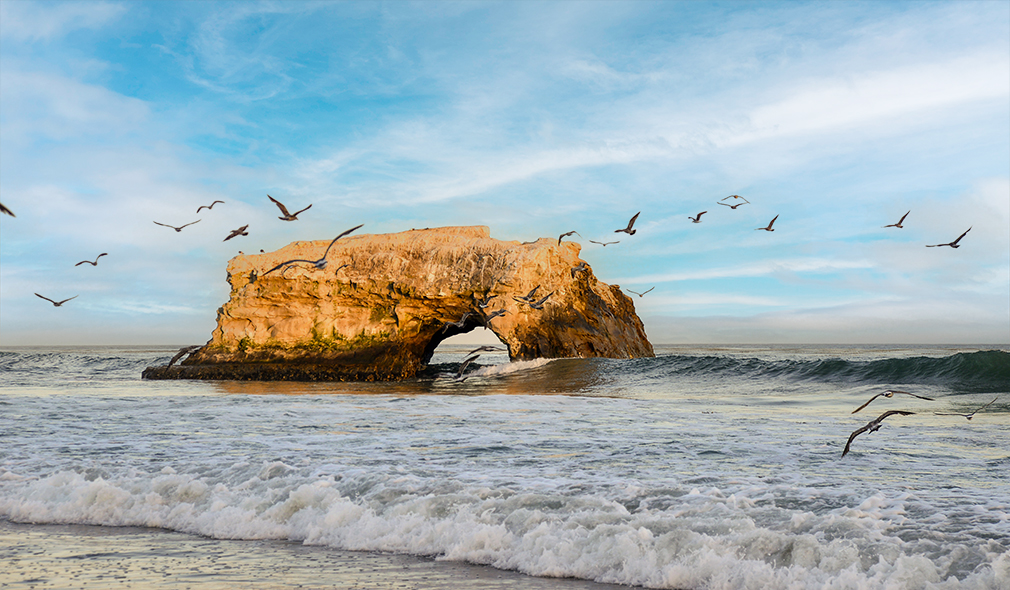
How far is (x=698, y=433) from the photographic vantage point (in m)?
9.87

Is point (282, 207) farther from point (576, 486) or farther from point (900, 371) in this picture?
point (900, 371)

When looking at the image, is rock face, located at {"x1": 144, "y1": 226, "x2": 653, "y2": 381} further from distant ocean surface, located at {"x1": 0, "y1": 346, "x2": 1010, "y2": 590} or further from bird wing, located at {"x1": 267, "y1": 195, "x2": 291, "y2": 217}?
bird wing, located at {"x1": 267, "y1": 195, "x2": 291, "y2": 217}

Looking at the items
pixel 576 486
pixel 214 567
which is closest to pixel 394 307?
pixel 576 486

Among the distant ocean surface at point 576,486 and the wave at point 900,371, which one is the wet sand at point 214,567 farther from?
the wave at point 900,371

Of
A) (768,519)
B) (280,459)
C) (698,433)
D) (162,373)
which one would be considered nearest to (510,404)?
(698,433)

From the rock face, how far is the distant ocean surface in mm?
Result: 16238

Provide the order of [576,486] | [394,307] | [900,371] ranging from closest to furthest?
[576,486] → [900,371] → [394,307]

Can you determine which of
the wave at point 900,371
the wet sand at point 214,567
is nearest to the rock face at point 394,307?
the wave at point 900,371

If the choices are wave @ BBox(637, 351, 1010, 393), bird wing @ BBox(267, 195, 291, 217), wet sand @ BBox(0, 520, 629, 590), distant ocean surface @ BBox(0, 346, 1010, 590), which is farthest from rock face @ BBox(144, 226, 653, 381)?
wet sand @ BBox(0, 520, 629, 590)

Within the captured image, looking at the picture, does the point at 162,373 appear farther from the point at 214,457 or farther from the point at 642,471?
the point at 642,471

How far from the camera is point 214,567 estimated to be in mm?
5004

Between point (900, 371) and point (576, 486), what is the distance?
56.4 ft

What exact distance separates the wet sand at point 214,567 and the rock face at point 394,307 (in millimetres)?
23354

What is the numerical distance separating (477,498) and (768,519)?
2517 mm
